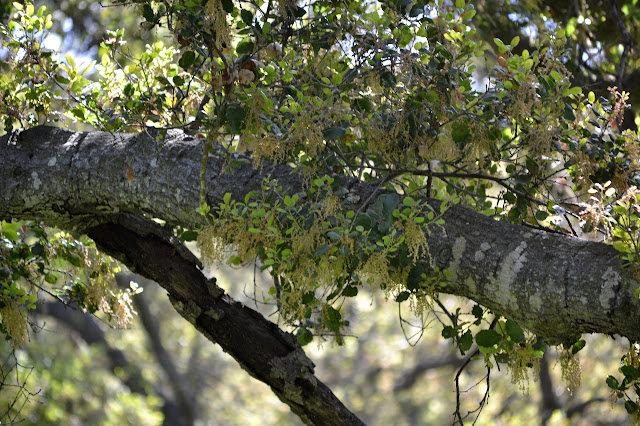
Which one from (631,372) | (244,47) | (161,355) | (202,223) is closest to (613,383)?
(631,372)

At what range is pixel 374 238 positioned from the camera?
1.68 metres

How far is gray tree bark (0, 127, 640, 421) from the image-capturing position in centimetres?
154

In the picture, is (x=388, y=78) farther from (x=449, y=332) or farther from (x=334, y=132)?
(x=449, y=332)

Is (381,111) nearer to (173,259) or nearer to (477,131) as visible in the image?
(477,131)

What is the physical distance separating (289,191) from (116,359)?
A: 558 centimetres

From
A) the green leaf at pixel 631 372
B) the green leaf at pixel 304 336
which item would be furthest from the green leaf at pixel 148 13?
the green leaf at pixel 631 372

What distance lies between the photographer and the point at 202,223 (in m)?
1.95

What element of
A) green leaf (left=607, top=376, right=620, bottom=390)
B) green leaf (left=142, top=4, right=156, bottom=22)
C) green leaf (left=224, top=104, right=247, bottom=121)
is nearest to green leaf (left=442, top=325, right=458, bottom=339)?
green leaf (left=607, top=376, right=620, bottom=390)

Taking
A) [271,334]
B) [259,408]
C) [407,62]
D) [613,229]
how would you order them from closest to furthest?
[613,229], [407,62], [271,334], [259,408]

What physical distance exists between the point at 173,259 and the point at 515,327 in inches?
46.7

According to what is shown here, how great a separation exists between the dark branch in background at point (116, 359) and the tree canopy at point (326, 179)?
175 inches

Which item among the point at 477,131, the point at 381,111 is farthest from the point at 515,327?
the point at 381,111

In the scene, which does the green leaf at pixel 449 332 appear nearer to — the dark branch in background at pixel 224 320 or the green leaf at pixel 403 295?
the green leaf at pixel 403 295

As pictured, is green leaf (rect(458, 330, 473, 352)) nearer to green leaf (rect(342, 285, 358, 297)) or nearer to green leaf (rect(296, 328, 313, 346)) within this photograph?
green leaf (rect(342, 285, 358, 297))
